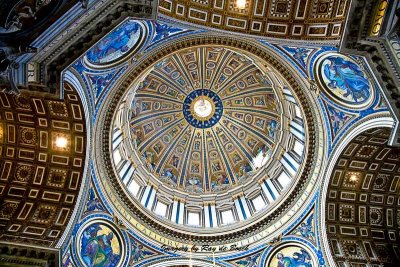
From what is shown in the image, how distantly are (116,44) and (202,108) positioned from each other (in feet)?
44.0

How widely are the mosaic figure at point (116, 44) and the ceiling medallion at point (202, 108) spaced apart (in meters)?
12.3

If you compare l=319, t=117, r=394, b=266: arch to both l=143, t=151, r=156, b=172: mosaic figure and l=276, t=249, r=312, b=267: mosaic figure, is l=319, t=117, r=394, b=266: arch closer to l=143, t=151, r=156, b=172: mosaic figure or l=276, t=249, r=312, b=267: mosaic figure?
l=276, t=249, r=312, b=267: mosaic figure

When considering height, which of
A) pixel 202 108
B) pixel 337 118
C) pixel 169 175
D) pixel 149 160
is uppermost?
pixel 202 108

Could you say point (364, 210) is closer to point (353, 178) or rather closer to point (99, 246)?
point (353, 178)

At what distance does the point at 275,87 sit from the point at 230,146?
22.4 ft

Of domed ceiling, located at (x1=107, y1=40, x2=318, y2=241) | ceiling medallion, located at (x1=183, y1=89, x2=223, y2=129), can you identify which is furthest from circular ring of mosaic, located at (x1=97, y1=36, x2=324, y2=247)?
ceiling medallion, located at (x1=183, y1=89, x2=223, y2=129)

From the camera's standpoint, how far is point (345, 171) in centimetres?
1673

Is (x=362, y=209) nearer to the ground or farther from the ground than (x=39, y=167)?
nearer to the ground

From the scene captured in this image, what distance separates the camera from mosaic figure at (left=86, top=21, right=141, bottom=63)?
13.9 metres

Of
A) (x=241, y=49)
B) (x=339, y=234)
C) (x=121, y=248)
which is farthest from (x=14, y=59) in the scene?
(x=339, y=234)

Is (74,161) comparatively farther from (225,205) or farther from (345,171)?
(345,171)

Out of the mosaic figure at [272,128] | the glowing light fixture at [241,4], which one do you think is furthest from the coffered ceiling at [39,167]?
the mosaic figure at [272,128]

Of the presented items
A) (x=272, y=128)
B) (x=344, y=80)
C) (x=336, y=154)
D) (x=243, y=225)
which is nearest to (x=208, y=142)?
(x=272, y=128)

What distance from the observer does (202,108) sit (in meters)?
27.3
